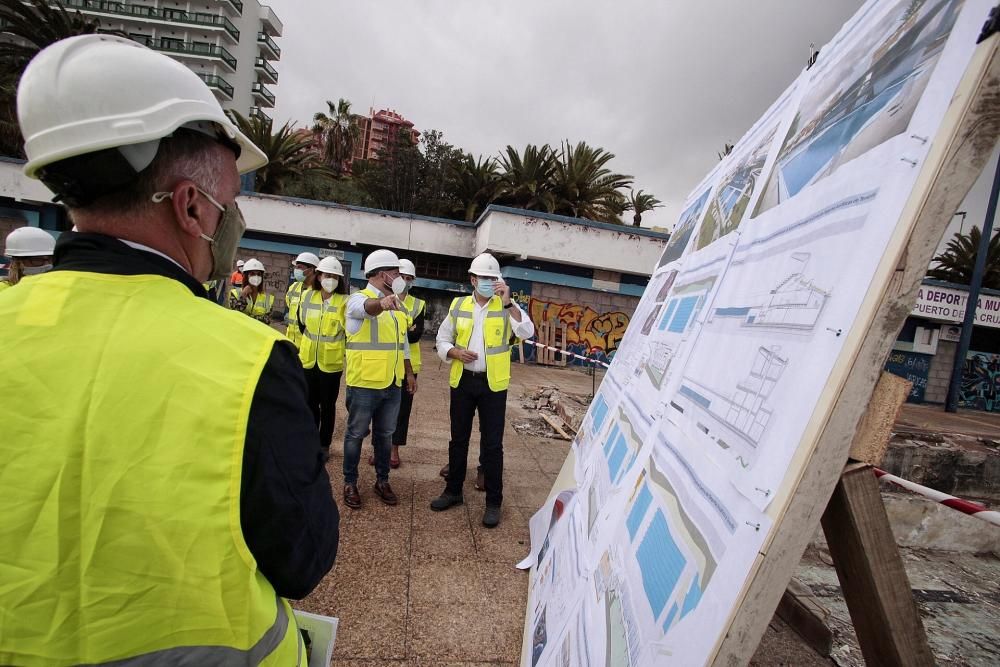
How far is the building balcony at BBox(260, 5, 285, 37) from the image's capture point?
51594mm

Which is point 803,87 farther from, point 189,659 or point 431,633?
point 431,633

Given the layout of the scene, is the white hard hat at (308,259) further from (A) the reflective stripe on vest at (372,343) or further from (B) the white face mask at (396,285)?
(A) the reflective stripe on vest at (372,343)

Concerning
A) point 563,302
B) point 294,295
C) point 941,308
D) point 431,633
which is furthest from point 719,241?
point 941,308

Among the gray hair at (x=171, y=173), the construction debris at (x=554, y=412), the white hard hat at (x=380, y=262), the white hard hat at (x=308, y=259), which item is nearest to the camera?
the gray hair at (x=171, y=173)

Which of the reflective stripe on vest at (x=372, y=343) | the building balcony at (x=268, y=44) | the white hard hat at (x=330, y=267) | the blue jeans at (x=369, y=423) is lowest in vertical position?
the blue jeans at (x=369, y=423)

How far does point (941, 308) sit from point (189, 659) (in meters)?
20.3

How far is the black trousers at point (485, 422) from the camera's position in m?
3.75

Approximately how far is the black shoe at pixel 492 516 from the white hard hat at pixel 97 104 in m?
3.29

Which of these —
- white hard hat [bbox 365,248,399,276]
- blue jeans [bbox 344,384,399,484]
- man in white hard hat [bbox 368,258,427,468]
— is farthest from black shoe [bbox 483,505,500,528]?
white hard hat [bbox 365,248,399,276]

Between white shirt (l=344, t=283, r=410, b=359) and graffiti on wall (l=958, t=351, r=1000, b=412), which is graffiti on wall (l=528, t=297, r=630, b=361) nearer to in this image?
white shirt (l=344, t=283, r=410, b=359)

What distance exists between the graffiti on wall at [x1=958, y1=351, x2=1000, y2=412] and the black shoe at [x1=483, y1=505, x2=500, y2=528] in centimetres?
2091

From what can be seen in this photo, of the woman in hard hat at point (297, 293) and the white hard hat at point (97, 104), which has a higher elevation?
the white hard hat at point (97, 104)

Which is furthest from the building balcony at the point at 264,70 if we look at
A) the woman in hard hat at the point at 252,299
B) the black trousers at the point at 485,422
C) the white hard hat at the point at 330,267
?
the black trousers at the point at 485,422

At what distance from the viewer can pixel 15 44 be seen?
64.9 ft
